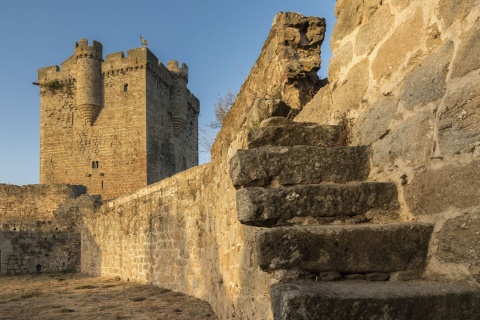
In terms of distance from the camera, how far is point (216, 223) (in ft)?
14.7

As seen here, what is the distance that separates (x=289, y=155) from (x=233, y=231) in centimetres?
129

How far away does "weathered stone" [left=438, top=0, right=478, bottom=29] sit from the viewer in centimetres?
170

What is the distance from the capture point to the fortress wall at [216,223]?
115 inches

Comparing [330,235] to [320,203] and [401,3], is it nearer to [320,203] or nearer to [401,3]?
[320,203]

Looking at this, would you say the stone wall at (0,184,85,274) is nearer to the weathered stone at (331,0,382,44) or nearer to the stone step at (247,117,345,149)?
the stone step at (247,117,345,149)

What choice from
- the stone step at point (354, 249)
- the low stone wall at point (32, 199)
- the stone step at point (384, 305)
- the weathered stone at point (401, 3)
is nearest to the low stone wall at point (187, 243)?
the stone step at point (354, 249)

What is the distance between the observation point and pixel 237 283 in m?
3.20

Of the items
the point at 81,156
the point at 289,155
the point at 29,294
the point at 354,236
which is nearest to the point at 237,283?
the point at 289,155

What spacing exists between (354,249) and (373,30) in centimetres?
135

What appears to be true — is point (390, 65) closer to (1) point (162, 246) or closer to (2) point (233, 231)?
(2) point (233, 231)

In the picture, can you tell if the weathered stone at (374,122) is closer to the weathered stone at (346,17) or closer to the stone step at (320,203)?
the stone step at (320,203)

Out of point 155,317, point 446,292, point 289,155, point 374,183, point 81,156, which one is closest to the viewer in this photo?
point 446,292

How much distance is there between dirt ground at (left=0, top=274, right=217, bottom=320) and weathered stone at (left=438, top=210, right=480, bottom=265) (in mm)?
3463

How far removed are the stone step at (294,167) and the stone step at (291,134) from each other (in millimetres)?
154
